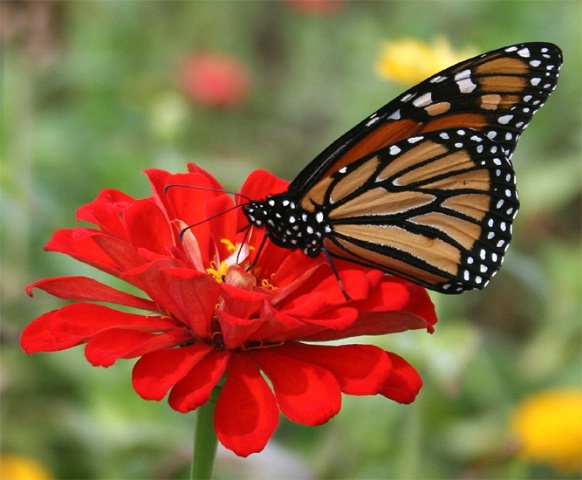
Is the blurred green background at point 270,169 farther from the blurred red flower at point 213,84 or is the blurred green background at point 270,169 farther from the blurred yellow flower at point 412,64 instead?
the blurred yellow flower at point 412,64

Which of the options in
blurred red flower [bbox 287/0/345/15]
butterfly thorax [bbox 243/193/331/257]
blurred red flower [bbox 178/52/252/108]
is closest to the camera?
butterfly thorax [bbox 243/193/331/257]

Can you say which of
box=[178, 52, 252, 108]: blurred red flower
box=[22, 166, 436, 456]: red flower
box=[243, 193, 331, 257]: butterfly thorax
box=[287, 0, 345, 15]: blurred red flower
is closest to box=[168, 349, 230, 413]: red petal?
box=[22, 166, 436, 456]: red flower

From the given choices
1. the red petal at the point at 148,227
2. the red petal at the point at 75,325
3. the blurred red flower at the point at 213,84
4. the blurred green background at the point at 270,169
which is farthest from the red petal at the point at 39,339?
the blurred red flower at the point at 213,84

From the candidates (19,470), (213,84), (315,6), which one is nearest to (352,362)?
(19,470)

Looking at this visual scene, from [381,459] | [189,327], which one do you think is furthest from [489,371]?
[189,327]

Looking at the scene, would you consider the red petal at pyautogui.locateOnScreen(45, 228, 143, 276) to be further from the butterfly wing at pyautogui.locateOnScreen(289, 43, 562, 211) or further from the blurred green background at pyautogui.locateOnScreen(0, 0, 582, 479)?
the blurred green background at pyautogui.locateOnScreen(0, 0, 582, 479)

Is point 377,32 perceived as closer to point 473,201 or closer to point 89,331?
point 473,201

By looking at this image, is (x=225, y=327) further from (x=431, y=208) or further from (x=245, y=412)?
(x=431, y=208)
